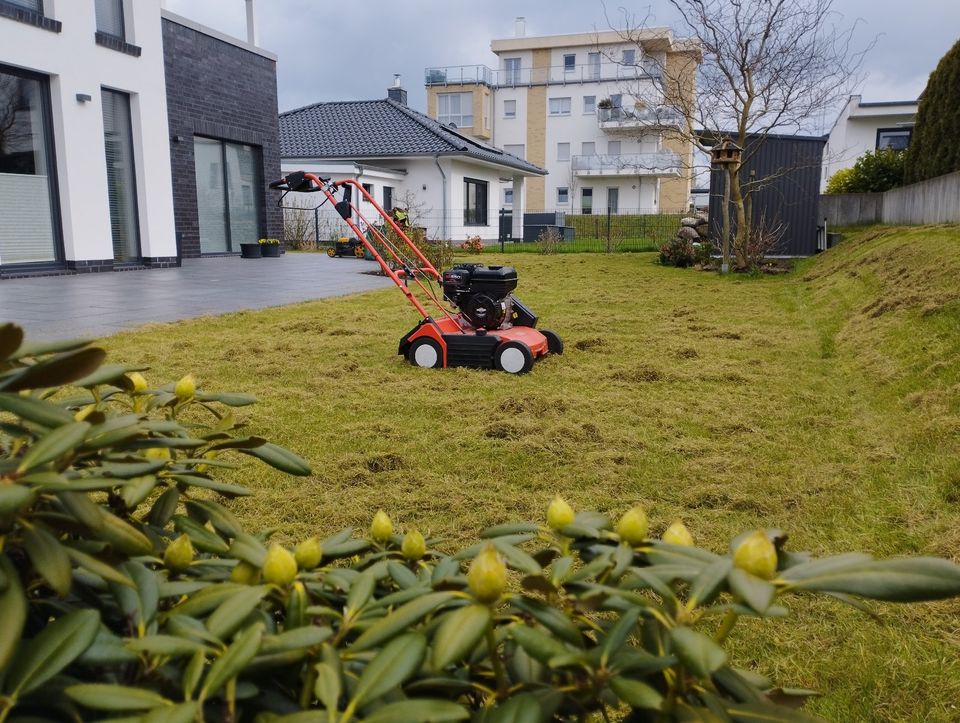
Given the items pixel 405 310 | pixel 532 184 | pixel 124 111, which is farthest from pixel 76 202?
pixel 532 184

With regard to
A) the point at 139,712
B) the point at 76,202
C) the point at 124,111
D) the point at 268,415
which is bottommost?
the point at 268,415

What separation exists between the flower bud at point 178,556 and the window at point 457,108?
45809 mm

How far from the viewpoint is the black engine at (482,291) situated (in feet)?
17.3

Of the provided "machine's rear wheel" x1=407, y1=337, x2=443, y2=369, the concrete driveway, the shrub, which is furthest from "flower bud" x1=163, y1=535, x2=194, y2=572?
the concrete driveway

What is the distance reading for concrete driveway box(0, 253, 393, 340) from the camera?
6852mm

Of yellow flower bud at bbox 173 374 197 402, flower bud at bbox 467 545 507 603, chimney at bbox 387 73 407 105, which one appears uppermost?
chimney at bbox 387 73 407 105

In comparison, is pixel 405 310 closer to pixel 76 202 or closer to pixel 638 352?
pixel 638 352

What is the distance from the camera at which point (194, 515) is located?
1.06m

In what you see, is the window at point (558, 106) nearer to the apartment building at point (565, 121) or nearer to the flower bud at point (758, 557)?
the apartment building at point (565, 121)

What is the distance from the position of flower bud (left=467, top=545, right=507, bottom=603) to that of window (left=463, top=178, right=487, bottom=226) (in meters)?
24.3

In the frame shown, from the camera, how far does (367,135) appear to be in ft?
81.5

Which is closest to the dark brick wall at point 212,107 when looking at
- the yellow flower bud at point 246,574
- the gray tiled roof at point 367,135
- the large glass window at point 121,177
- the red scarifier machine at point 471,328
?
the large glass window at point 121,177

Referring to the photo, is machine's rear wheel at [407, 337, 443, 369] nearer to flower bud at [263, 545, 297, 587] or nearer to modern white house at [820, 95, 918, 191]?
flower bud at [263, 545, 297, 587]

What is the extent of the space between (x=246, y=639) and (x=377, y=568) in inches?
10.4
